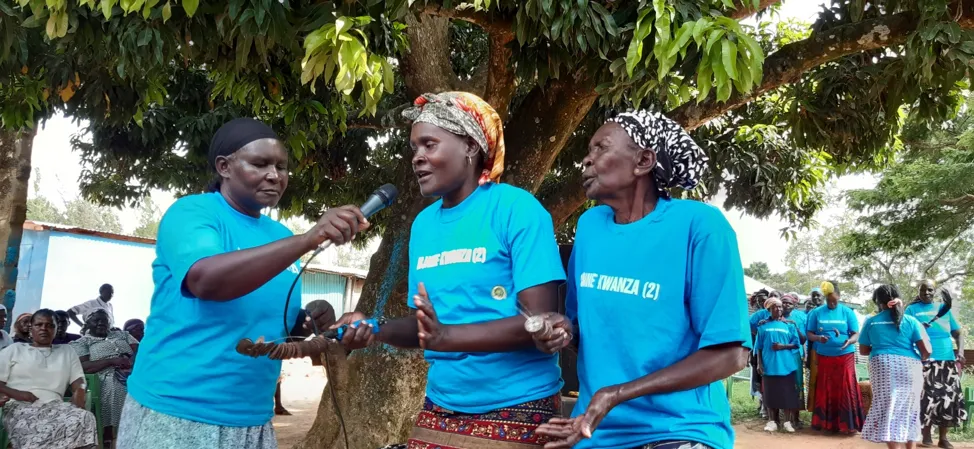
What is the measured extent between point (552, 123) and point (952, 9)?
2.66 meters

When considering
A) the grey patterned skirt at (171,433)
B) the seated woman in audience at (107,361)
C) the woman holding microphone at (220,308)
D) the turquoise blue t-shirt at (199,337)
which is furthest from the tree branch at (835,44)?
the seated woman in audience at (107,361)

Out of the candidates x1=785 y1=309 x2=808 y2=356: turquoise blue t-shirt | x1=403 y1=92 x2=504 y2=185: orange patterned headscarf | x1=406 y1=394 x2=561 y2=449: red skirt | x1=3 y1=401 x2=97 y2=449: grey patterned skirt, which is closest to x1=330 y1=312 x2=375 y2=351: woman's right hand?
x1=406 y1=394 x2=561 y2=449: red skirt

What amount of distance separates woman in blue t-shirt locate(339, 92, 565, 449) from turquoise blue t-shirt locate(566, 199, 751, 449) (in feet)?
0.47

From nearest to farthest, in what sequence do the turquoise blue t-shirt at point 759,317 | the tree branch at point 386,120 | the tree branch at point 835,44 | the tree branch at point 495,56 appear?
1. the tree branch at point 495,56
2. the tree branch at point 835,44
3. the tree branch at point 386,120
4. the turquoise blue t-shirt at point 759,317

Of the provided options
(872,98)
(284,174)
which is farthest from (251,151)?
(872,98)

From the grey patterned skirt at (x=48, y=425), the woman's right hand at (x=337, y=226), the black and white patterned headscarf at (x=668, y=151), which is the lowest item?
the grey patterned skirt at (x=48, y=425)

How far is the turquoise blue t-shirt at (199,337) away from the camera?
221 centimetres

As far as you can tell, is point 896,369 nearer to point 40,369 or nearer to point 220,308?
point 220,308

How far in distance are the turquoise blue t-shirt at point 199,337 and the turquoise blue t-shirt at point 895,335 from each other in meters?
7.07

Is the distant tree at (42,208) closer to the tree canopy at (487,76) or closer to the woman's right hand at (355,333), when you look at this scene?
the tree canopy at (487,76)

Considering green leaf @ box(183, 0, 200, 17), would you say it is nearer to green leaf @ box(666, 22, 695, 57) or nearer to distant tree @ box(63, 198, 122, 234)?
green leaf @ box(666, 22, 695, 57)

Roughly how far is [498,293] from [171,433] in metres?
0.96

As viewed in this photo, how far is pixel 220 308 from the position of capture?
226cm

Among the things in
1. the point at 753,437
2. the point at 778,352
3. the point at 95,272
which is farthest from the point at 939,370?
the point at 95,272
